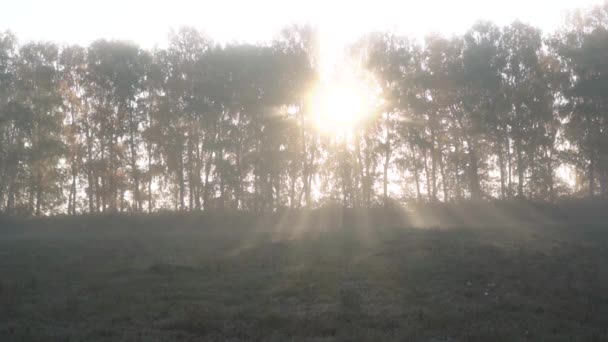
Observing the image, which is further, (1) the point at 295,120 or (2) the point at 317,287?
(1) the point at 295,120

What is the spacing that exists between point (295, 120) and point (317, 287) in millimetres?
35170

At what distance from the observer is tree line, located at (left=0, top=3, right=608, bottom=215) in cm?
5034

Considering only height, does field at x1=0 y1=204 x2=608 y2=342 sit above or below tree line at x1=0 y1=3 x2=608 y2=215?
below

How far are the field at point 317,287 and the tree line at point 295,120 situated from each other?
2273 cm

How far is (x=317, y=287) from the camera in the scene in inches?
699

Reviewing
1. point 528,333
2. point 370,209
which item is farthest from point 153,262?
point 370,209

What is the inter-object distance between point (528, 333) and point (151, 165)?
4305cm

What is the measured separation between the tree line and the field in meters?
22.7

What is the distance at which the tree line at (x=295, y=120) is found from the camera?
165 ft

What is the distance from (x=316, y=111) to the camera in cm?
5281

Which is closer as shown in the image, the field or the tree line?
the field

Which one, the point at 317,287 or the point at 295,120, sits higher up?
the point at 295,120

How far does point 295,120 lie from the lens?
171 ft

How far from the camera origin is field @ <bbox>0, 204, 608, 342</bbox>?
1373 centimetres
